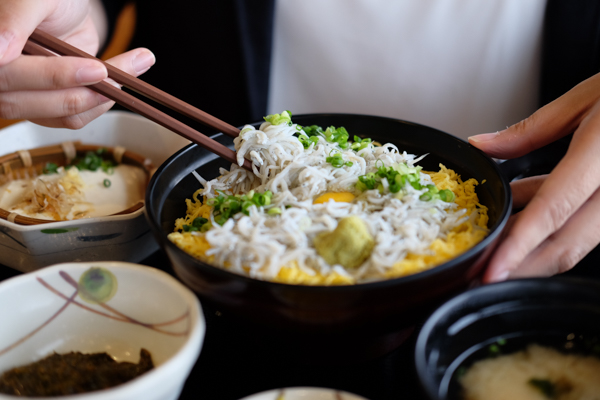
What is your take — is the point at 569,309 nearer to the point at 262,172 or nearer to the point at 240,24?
the point at 262,172

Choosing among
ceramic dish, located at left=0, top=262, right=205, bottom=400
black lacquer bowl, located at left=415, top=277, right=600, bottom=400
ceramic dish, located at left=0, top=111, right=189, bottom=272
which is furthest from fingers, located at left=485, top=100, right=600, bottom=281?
ceramic dish, located at left=0, top=111, right=189, bottom=272

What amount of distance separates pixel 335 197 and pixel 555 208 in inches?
23.5

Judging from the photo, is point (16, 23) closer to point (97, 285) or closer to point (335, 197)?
point (97, 285)

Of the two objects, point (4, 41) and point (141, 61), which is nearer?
point (4, 41)

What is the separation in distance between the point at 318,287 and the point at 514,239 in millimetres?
532

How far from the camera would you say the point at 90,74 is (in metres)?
1.36

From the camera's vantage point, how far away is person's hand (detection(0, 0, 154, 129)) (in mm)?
1361

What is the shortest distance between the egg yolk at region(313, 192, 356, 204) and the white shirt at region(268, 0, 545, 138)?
1.36 meters

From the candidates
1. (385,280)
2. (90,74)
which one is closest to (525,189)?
(385,280)

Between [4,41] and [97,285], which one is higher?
[4,41]

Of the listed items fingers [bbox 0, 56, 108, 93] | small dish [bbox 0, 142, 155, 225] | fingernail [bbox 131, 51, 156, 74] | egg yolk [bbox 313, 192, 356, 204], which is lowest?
small dish [bbox 0, 142, 155, 225]

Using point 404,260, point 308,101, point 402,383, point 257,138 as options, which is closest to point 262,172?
point 257,138

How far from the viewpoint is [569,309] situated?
3.38ft

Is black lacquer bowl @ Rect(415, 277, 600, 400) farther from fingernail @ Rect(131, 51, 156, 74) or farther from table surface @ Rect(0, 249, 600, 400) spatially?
fingernail @ Rect(131, 51, 156, 74)
